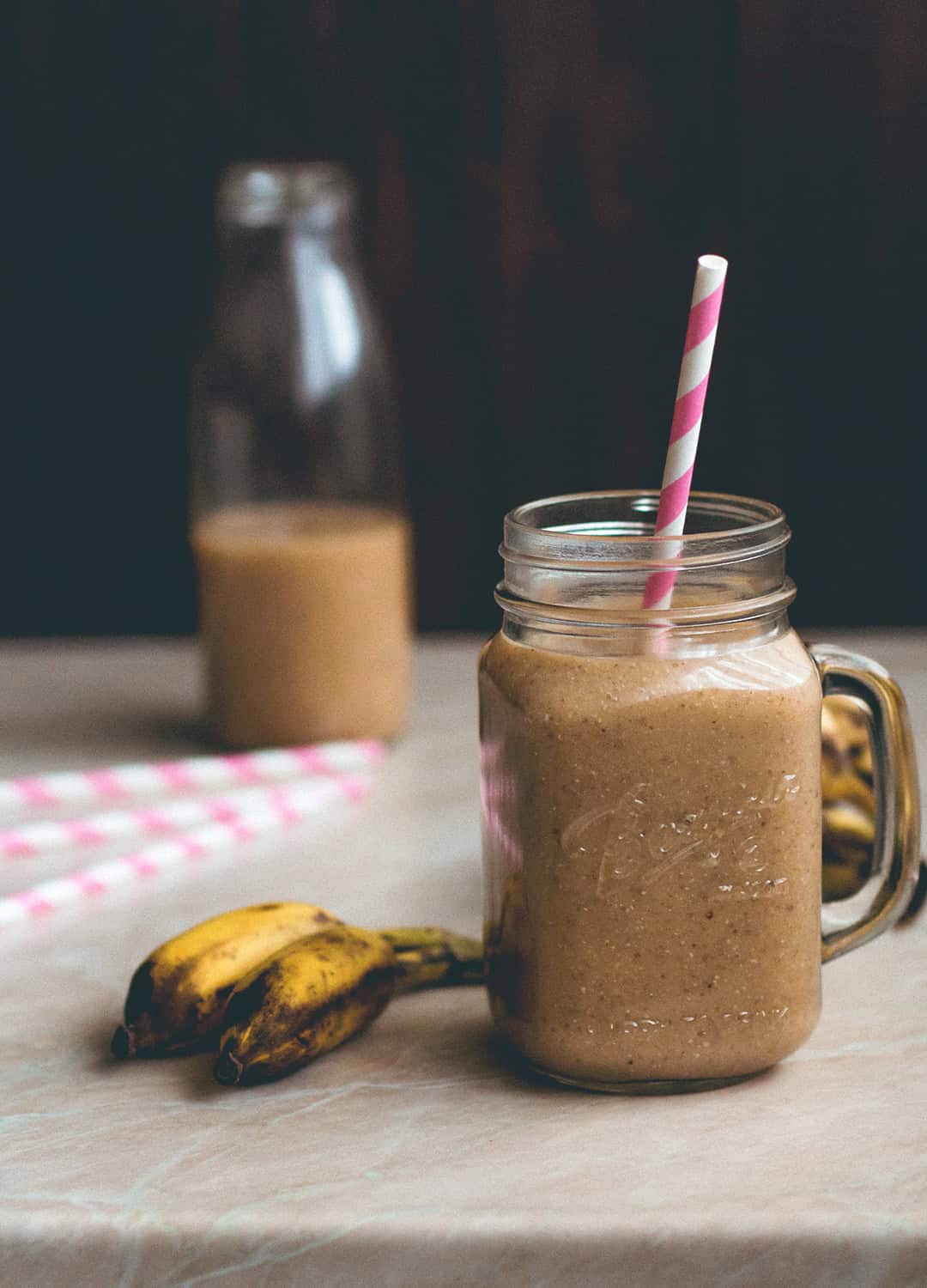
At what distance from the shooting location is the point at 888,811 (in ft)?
2.60

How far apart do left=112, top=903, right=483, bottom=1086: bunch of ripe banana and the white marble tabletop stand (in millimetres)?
18

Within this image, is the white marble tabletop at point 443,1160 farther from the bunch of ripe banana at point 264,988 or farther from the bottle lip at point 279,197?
the bottle lip at point 279,197

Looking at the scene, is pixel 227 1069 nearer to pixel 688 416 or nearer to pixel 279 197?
pixel 688 416

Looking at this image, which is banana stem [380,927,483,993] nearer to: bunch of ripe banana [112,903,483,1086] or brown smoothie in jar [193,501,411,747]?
bunch of ripe banana [112,903,483,1086]

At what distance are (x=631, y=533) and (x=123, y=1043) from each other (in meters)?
0.37

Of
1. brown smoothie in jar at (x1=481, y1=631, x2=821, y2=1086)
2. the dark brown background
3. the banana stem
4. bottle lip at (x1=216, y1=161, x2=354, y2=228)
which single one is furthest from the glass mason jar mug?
the dark brown background

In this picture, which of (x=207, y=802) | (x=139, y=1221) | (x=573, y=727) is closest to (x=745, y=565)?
(x=573, y=727)

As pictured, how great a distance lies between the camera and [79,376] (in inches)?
65.0

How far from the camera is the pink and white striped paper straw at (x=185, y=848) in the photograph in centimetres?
102

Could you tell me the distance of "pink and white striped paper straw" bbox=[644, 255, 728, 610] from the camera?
2.23 ft

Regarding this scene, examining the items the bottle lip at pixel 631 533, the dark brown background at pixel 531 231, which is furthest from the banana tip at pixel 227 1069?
the dark brown background at pixel 531 231

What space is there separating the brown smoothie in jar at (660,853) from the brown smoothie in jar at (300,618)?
613mm

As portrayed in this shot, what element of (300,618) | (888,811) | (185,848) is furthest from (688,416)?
(300,618)

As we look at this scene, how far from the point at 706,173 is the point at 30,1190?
3.87ft
